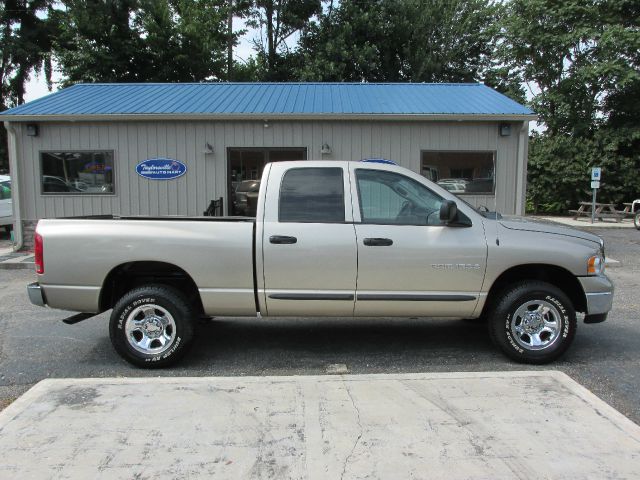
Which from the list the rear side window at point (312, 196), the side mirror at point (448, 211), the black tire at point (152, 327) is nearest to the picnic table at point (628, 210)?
the side mirror at point (448, 211)

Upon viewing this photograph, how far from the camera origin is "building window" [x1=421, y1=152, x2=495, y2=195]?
1159 centimetres

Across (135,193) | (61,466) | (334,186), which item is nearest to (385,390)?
(334,186)

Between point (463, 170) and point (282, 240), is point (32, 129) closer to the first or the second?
point (282, 240)

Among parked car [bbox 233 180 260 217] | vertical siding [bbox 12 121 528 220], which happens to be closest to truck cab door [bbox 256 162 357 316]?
vertical siding [bbox 12 121 528 220]

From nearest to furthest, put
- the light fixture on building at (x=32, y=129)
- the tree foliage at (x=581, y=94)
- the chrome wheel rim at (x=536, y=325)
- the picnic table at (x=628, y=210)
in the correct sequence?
the chrome wheel rim at (x=536, y=325) → the light fixture on building at (x=32, y=129) → the picnic table at (x=628, y=210) → the tree foliage at (x=581, y=94)

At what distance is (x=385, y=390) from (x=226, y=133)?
864 centimetres

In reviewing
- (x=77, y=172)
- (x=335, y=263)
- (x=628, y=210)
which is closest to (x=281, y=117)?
(x=77, y=172)

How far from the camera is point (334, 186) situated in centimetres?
473

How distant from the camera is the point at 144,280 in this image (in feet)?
16.2

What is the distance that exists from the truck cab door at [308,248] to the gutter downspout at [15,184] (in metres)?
9.22

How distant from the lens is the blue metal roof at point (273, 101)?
11.2 m

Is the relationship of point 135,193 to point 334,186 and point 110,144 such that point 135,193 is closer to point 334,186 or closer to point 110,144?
point 110,144

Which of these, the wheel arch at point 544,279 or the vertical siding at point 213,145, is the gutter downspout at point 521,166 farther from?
the wheel arch at point 544,279

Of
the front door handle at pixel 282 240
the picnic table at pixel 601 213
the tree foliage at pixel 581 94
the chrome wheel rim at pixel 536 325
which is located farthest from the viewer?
the tree foliage at pixel 581 94
